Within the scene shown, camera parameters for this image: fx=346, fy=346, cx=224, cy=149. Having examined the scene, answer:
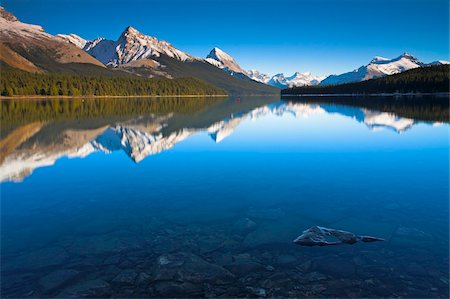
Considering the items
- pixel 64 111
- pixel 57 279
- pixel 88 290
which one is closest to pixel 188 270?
pixel 88 290

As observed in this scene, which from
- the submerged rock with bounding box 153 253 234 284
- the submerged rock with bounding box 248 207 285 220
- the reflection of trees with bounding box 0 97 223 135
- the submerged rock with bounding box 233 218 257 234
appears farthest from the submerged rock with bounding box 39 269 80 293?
the reflection of trees with bounding box 0 97 223 135

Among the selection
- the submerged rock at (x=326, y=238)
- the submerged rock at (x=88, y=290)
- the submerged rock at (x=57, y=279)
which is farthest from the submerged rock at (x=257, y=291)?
the submerged rock at (x=57, y=279)

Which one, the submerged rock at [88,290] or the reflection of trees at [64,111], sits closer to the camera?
the submerged rock at [88,290]

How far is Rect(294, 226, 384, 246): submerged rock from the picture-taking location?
→ 11684 mm

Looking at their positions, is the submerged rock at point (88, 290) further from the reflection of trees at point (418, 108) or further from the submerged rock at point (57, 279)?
the reflection of trees at point (418, 108)

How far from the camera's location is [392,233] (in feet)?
41.2

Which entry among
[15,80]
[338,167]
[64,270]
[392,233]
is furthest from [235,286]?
[15,80]

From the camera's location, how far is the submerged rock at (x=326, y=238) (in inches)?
460

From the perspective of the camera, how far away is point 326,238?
11883 millimetres

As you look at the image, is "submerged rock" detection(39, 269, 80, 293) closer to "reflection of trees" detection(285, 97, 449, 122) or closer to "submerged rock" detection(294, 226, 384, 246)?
"submerged rock" detection(294, 226, 384, 246)

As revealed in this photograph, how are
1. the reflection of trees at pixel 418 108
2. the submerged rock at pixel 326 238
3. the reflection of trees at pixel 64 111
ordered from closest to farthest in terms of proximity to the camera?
the submerged rock at pixel 326 238 → the reflection of trees at pixel 64 111 → the reflection of trees at pixel 418 108

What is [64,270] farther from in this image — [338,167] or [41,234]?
[338,167]

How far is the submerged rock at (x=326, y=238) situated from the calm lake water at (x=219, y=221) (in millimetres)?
334

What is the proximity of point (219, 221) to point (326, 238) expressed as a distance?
13.7 feet
